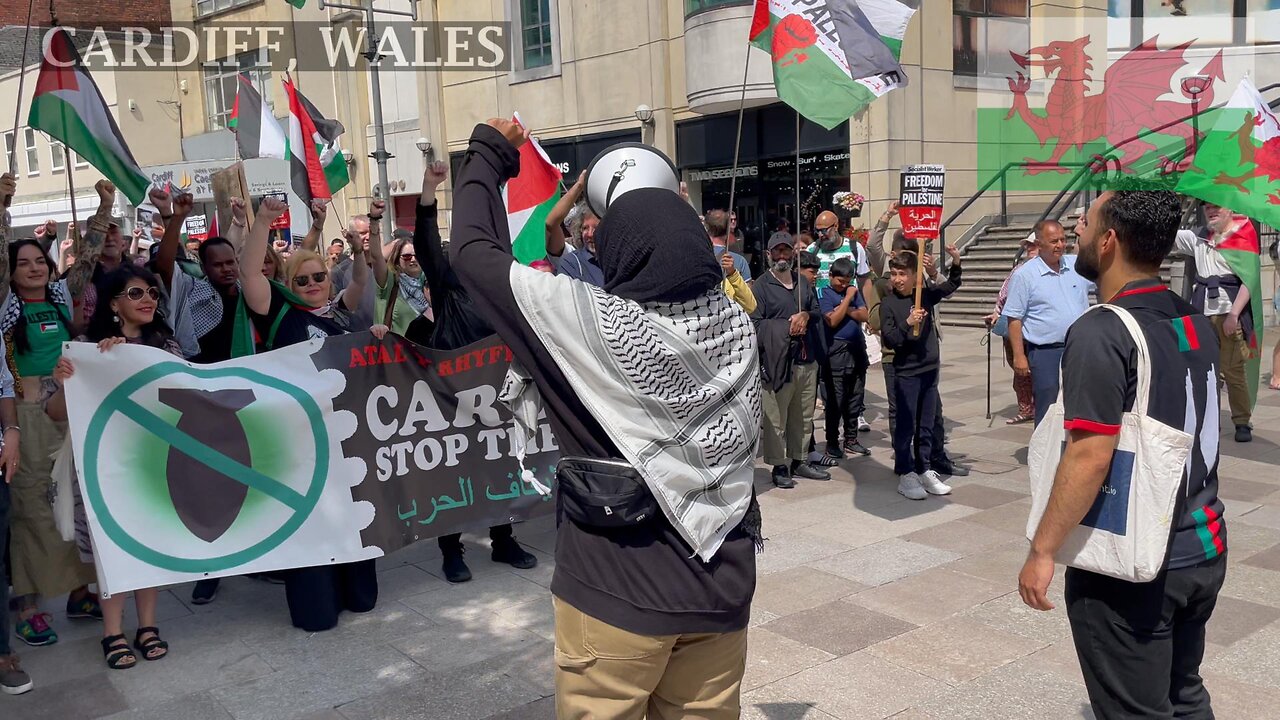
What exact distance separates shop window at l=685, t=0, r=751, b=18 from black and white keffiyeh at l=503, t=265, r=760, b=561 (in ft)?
53.0

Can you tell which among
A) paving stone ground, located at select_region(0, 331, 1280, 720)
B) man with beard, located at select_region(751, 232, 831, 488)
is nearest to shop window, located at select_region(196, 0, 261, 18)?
man with beard, located at select_region(751, 232, 831, 488)

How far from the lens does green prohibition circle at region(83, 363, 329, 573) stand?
14.9 feet

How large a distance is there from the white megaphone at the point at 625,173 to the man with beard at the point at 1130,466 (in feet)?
3.82

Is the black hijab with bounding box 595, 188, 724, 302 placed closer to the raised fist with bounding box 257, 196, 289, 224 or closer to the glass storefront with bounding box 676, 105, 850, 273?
the raised fist with bounding box 257, 196, 289, 224

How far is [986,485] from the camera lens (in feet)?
23.7

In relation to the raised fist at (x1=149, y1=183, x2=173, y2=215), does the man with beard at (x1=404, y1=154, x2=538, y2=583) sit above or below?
below

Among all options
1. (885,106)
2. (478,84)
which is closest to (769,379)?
(885,106)

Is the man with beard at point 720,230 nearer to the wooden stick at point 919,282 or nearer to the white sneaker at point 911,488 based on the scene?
the wooden stick at point 919,282

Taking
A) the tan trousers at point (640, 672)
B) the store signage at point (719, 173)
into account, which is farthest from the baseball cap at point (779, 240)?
the store signage at point (719, 173)

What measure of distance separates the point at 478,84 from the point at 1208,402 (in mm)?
22759

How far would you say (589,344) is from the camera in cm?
224

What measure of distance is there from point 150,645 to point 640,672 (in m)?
3.26

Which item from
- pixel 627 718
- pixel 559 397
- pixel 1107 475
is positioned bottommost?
pixel 627 718

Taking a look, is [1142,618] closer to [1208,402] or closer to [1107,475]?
[1107,475]
